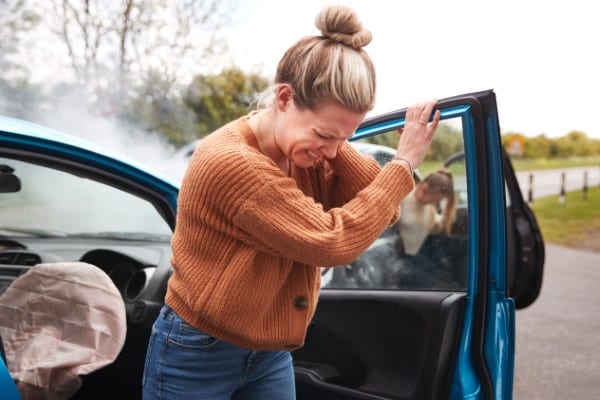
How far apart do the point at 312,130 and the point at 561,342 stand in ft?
14.0

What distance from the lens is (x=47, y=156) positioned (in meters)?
1.91

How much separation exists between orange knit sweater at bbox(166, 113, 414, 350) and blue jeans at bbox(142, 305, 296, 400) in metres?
0.05

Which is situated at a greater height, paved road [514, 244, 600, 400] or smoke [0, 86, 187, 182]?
smoke [0, 86, 187, 182]

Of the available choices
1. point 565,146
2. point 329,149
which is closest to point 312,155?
point 329,149

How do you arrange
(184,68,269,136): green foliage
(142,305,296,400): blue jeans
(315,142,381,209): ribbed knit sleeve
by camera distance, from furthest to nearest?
(184,68,269,136): green foliage → (315,142,381,209): ribbed knit sleeve → (142,305,296,400): blue jeans

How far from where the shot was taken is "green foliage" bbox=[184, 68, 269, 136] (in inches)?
399

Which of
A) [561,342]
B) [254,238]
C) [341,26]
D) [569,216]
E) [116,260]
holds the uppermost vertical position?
[341,26]

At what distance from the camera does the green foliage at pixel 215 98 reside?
10.1 metres

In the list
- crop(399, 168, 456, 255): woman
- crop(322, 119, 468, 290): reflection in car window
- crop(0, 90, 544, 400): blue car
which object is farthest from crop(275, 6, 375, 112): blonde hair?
crop(399, 168, 456, 255): woman

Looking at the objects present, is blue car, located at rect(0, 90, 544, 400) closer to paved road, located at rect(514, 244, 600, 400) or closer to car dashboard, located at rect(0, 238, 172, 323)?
car dashboard, located at rect(0, 238, 172, 323)

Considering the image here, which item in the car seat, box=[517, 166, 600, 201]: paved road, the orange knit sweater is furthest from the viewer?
box=[517, 166, 600, 201]: paved road

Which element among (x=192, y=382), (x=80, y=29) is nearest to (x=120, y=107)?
(x=80, y=29)

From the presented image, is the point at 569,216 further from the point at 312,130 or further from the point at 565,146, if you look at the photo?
the point at 312,130

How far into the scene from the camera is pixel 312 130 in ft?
4.49
